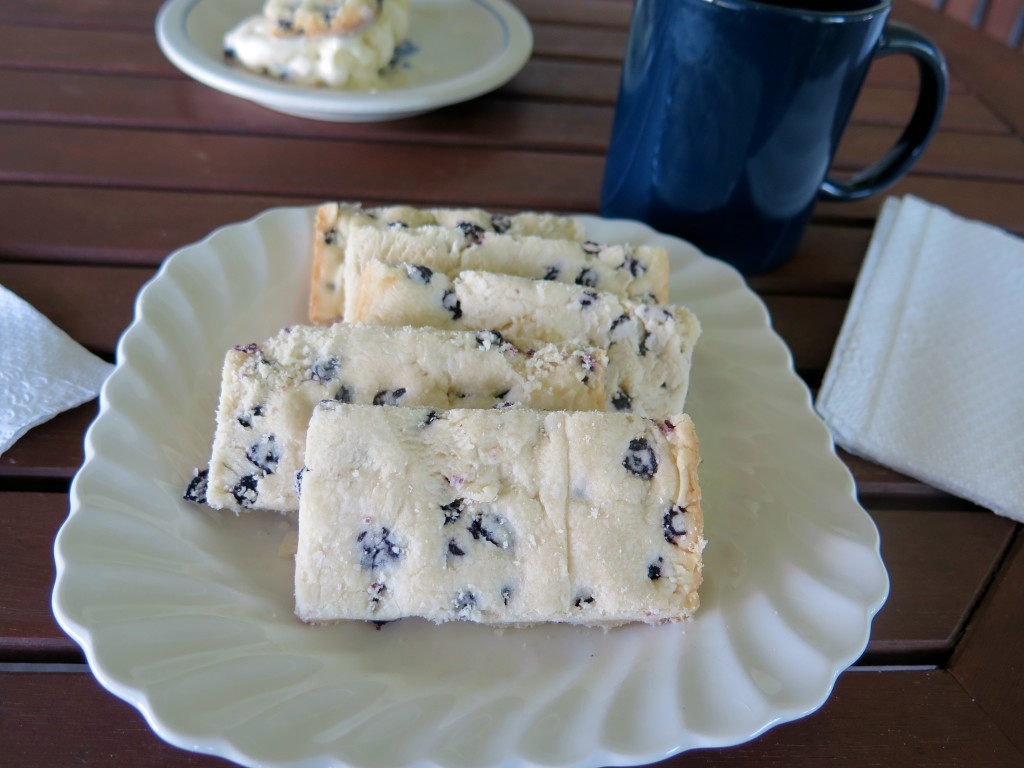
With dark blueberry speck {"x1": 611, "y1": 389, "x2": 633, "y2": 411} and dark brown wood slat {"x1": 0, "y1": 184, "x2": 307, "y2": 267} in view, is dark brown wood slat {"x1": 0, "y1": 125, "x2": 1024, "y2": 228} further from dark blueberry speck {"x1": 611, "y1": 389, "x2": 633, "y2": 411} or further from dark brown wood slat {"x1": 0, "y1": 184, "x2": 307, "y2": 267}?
dark blueberry speck {"x1": 611, "y1": 389, "x2": 633, "y2": 411}

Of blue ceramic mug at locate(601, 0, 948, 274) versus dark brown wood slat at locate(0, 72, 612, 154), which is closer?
blue ceramic mug at locate(601, 0, 948, 274)

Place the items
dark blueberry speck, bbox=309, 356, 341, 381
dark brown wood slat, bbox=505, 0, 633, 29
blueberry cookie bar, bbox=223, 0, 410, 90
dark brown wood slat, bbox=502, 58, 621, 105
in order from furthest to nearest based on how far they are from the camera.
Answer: dark brown wood slat, bbox=505, 0, 633, 29 < dark brown wood slat, bbox=502, 58, 621, 105 < blueberry cookie bar, bbox=223, 0, 410, 90 < dark blueberry speck, bbox=309, 356, 341, 381

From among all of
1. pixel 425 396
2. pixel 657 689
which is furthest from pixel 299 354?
pixel 657 689

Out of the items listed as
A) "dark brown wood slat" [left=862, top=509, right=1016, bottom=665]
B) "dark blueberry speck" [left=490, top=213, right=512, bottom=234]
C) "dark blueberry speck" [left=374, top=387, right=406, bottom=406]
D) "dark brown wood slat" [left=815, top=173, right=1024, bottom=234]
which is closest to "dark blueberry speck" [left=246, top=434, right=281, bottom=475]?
"dark blueberry speck" [left=374, top=387, right=406, bottom=406]

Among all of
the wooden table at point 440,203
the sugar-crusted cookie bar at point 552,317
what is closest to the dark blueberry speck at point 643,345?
the sugar-crusted cookie bar at point 552,317

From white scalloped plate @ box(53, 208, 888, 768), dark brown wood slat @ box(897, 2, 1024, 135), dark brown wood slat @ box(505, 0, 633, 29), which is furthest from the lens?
dark brown wood slat @ box(505, 0, 633, 29)

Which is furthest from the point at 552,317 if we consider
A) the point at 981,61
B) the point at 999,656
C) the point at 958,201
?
the point at 981,61

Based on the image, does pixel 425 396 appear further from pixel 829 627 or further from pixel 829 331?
pixel 829 331
